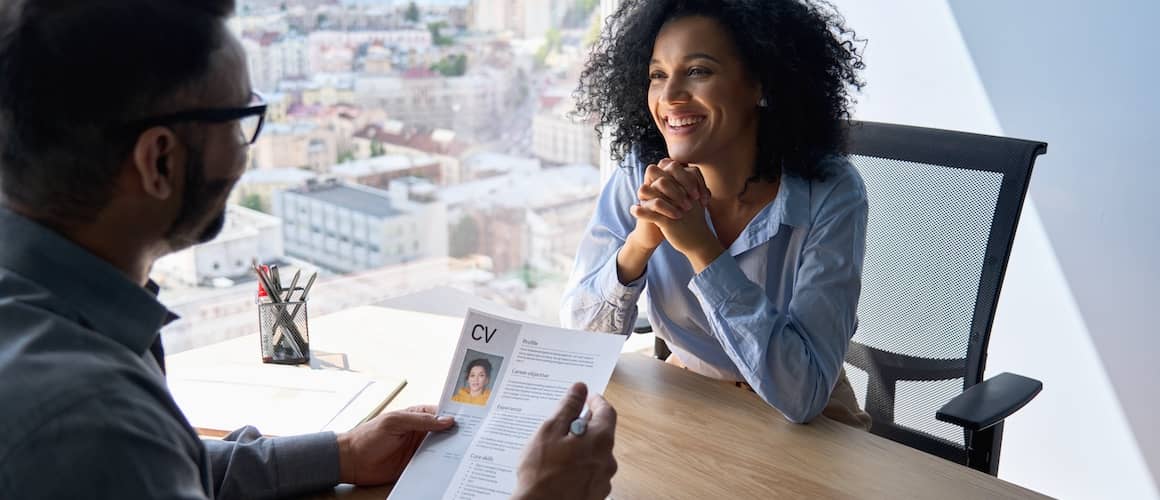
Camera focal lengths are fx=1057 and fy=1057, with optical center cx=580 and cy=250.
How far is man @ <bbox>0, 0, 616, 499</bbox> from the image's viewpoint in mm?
750

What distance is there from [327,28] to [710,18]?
150 cm

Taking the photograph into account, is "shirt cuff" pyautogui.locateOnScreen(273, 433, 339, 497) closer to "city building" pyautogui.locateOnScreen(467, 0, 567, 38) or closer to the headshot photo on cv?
the headshot photo on cv

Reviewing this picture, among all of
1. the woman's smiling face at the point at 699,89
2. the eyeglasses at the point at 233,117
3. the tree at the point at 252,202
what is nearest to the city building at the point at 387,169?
the tree at the point at 252,202

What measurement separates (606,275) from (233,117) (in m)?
0.87

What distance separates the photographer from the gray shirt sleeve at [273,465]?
121 centimetres

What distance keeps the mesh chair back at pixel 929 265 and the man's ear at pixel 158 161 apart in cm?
132

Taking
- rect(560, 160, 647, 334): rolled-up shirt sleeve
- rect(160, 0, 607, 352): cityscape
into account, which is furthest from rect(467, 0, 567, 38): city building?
rect(560, 160, 647, 334): rolled-up shirt sleeve

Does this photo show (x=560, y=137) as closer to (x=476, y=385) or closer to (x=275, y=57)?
(x=275, y=57)

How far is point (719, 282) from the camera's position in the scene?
61.4 inches

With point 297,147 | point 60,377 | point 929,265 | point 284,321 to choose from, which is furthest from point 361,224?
point 60,377

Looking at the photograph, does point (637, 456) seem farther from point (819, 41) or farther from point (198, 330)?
point (198, 330)

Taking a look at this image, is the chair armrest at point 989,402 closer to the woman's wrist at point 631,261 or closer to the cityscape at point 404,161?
the woman's wrist at point 631,261

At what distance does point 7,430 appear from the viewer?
0.73 metres

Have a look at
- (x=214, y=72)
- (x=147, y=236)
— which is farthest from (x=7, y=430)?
(x=214, y=72)
